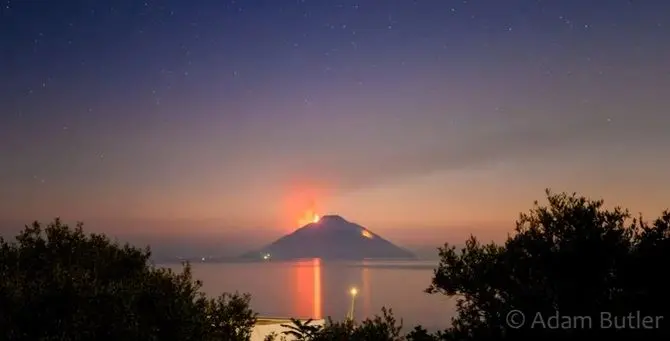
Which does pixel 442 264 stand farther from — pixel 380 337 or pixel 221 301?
pixel 221 301

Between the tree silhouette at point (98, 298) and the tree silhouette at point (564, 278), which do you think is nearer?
the tree silhouette at point (564, 278)

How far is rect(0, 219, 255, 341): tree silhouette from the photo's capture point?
15945 mm

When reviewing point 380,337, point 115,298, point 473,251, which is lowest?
point 380,337

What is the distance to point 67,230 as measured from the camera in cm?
2364

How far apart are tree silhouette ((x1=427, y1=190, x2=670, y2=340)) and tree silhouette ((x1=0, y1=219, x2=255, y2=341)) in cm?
796

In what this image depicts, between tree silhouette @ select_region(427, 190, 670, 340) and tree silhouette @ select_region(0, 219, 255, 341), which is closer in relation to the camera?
tree silhouette @ select_region(427, 190, 670, 340)

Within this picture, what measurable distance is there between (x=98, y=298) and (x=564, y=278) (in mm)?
12588

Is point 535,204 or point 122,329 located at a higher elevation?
point 535,204

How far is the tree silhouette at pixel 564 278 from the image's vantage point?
13930mm

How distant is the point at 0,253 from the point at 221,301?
8.38m

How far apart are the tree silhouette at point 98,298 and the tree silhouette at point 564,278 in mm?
7958

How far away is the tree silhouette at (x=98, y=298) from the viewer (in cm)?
1595

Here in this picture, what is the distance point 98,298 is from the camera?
16734 millimetres

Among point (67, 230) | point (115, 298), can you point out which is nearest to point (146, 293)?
point (115, 298)
